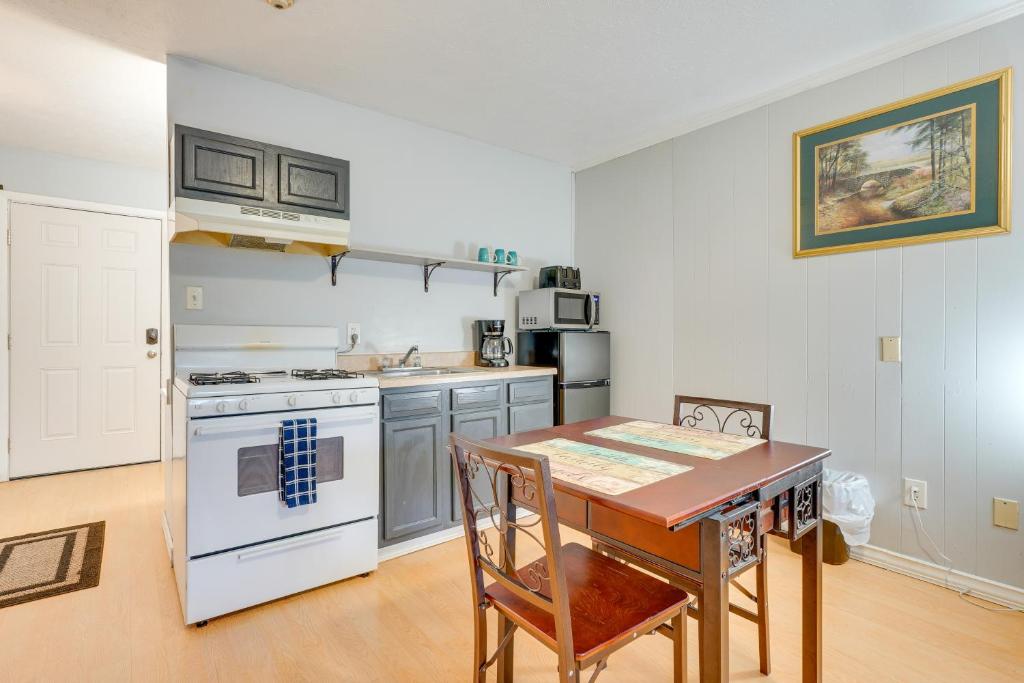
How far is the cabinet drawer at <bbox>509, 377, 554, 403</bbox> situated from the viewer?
3121 millimetres

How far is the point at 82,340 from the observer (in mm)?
3955

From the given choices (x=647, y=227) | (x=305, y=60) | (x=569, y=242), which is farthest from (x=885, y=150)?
(x=305, y=60)

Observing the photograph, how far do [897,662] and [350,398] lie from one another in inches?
92.4

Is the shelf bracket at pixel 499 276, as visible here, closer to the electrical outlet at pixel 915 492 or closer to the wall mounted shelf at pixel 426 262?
the wall mounted shelf at pixel 426 262

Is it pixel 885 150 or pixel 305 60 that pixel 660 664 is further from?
pixel 305 60

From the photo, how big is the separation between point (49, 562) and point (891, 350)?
4.30m

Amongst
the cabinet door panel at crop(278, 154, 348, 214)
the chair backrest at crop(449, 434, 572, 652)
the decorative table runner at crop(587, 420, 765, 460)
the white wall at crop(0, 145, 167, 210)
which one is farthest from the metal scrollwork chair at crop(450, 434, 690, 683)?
the white wall at crop(0, 145, 167, 210)

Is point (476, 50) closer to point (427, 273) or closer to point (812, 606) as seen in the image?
point (427, 273)

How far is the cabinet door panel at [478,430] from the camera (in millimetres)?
2830

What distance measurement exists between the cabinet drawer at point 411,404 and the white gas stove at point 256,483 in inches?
6.3

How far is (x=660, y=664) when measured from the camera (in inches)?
70.0

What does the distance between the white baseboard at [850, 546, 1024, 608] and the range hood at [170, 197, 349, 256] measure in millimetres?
3163

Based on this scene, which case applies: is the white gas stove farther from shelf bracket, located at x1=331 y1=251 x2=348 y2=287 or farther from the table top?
the table top

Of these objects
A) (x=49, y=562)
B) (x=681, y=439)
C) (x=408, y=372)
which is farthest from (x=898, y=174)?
(x=49, y=562)
